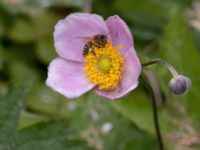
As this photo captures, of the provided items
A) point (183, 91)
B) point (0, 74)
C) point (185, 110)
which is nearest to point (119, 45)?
point (183, 91)

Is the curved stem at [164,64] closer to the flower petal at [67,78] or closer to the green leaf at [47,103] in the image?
the flower petal at [67,78]

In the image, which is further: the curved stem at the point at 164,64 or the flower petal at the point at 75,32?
the flower petal at the point at 75,32

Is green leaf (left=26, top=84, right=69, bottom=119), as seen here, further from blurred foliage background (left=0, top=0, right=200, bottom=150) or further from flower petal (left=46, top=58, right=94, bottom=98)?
flower petal (left=46, top=58, right=94, bottom=98)

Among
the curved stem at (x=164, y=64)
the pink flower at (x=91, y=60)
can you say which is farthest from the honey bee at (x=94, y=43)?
the curved stem at (x=164, y=64)

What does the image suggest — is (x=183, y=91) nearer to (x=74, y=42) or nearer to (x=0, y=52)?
(x=74, y=42)

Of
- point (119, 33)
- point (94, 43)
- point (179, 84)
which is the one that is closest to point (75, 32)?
point (94, 43)

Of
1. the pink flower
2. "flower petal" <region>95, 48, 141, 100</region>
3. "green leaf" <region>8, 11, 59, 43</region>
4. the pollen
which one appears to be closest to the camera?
"flower petal" <region>95, 48, 141, 100</region>

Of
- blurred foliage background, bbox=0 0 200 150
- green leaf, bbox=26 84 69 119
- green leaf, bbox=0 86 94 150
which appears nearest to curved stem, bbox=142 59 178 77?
blurred foliage background, bbox=0 0 200 150
